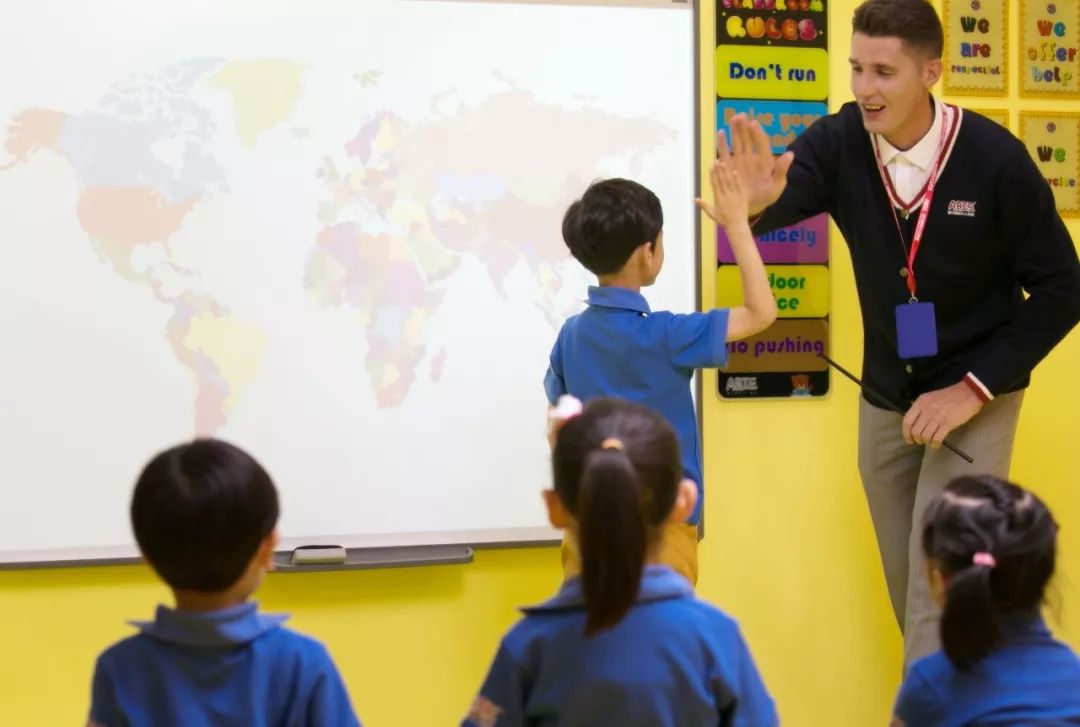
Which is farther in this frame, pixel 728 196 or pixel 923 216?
pixel 923 216

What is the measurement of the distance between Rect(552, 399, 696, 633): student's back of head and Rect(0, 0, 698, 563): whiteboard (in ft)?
3.79

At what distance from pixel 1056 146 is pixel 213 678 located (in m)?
2.62

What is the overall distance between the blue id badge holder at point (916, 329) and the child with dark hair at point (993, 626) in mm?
1069

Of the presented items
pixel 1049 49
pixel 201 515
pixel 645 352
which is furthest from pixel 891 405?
pixel 201 515

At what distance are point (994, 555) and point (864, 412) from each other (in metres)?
1.33

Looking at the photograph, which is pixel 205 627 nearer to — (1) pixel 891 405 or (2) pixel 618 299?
(2) pixel 618 299

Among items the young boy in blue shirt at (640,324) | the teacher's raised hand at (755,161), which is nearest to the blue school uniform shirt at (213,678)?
the young boy in blue shirt at (640,324)

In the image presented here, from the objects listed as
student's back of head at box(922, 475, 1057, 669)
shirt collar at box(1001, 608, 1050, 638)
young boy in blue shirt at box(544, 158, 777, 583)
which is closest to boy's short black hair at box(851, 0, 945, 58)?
young boy in blue shirt at box(544, 158, 777, 583)

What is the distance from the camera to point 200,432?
2725 mm

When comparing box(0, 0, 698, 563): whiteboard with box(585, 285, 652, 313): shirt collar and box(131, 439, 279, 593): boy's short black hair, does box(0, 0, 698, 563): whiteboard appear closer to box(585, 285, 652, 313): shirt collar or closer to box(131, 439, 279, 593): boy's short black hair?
box(585, 285, 652, 313): shirt collar

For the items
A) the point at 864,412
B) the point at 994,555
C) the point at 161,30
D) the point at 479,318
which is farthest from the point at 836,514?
the point at 161,30

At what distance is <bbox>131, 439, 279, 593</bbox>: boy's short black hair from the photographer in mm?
1478

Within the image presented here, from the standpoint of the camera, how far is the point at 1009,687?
1.47 m

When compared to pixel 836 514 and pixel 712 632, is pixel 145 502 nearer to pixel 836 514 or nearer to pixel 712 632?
pixel 712 632
